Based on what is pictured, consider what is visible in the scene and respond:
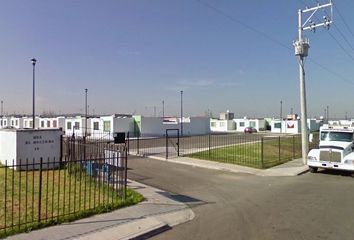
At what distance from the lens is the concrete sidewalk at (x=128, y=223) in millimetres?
7344

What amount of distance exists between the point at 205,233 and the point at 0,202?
18.7 ft

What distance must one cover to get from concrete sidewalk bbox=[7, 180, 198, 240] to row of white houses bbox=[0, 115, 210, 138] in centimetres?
3605

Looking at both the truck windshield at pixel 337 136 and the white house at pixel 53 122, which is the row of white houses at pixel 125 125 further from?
the truck windshield at pixel 337 136

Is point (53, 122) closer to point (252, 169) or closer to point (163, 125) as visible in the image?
point (163, 125)

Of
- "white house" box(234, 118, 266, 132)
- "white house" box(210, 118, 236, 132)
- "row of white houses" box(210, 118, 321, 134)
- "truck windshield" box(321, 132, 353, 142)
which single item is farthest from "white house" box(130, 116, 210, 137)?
"truck windshield" box(321, 132, 353, 142)

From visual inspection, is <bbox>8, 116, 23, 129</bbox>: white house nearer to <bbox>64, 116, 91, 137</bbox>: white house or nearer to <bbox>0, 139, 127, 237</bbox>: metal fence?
<bbox>64, 116, 91, 137</bbox>: white house

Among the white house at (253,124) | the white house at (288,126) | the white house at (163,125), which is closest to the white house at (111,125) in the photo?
the white house at (163,125)

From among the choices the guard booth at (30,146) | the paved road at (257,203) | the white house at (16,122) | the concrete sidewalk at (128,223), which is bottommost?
the paved road at (257,203)

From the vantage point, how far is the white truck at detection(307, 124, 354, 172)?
17720 millimetres

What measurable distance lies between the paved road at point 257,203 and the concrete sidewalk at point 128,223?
14.3 inches

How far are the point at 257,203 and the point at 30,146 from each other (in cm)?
1109

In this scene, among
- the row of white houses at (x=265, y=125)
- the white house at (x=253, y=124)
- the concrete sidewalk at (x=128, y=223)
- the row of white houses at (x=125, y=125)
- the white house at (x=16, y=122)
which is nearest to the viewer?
the concrete sidewalk at (x=128, y=223)

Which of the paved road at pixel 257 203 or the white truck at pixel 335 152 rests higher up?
the white truck at pixel 335 152

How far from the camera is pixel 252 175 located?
677 inches
